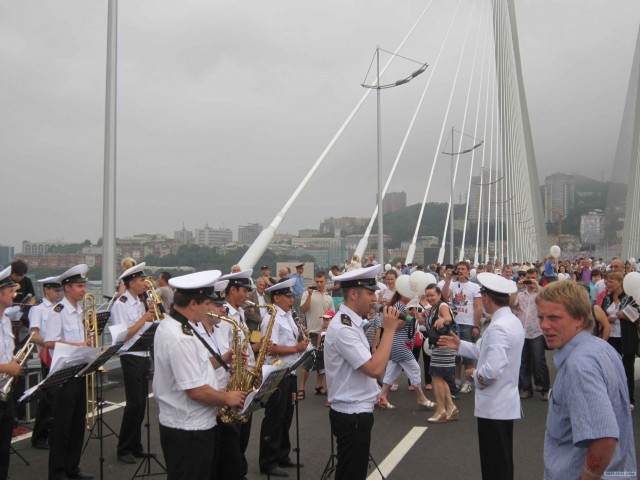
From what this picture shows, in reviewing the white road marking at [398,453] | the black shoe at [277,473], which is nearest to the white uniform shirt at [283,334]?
the black shoe at [277,473]

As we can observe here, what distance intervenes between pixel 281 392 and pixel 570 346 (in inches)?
154

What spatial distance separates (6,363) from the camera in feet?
16.1

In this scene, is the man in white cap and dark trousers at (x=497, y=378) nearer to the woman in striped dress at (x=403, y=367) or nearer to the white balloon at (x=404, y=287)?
the white balloon at (x=404, y=287)

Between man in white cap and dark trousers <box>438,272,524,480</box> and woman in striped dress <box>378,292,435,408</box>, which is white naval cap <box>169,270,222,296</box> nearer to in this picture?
man in white cap and dark trousers <box>438,272,524,480</box>

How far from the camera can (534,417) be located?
8047mm

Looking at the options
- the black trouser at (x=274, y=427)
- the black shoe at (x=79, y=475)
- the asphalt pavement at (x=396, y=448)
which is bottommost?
the asphalt pavement at (x=396, y=448)

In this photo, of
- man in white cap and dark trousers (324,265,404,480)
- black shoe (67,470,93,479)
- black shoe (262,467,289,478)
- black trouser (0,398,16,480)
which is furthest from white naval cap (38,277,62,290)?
man in white cap and dark trousers (324,265,404,480)

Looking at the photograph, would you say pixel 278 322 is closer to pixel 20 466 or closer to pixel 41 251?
pixel 20 466

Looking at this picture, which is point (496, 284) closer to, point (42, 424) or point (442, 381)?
point (442, 381)

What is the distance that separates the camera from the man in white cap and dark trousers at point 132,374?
246 inches

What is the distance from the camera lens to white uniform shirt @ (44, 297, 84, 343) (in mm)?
6129

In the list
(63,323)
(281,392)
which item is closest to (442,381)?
(281,392)

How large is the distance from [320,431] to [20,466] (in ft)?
11.2

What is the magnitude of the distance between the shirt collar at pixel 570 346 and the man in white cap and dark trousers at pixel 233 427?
234cm
